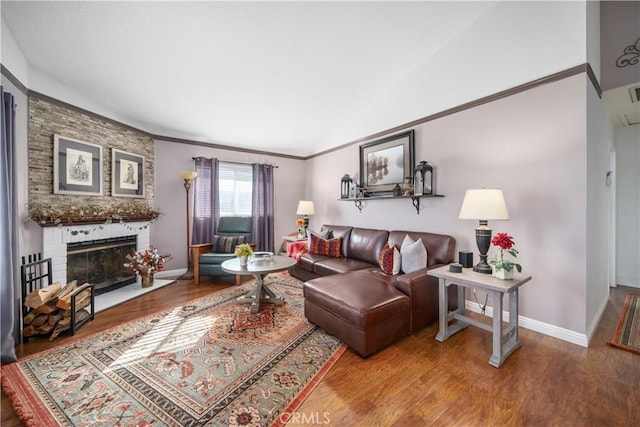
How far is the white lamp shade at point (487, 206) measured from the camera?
2053 millimetres

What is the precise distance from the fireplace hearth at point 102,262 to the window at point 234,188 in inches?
61.7

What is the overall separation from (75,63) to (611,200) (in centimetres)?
673

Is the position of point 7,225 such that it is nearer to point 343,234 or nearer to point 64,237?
point 64,237

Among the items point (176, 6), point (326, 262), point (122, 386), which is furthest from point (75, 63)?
point (326, 262)

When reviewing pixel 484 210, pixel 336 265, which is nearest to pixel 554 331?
pixel 484 210

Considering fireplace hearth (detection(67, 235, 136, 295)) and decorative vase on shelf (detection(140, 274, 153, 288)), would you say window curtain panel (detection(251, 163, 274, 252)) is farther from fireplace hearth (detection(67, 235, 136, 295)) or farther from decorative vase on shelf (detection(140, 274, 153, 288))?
fireplace hearth (detection(67, 235, 136, 295))

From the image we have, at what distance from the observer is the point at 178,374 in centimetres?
177

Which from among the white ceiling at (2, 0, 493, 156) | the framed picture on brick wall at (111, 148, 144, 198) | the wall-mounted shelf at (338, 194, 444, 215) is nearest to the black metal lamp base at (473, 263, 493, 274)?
the wall-mounted shelf at (338, 194, 444, 215)

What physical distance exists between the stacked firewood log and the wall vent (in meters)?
5.86

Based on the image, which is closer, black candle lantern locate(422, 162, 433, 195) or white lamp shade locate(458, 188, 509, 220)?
white lamp shade locate(458, 188, 509, 220)

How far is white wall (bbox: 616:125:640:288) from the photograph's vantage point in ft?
11.5

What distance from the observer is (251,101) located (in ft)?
11.7

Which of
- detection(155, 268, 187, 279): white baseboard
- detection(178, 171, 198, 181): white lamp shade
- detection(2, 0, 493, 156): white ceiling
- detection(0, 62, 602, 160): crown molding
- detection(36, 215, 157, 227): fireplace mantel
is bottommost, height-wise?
detection(155, 268, 187, 279): white baseboard

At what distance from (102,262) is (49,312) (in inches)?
49.5
